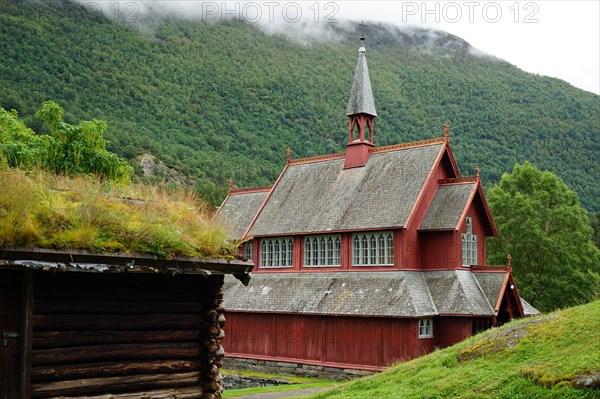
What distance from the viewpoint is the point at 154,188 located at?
1348cm

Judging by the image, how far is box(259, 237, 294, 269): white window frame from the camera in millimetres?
Answer: 35875

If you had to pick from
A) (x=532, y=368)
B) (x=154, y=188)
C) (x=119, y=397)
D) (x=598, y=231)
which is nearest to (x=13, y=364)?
(x=119, y=397)

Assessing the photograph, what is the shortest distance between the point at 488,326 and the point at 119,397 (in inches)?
814

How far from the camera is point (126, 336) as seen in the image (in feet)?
40.4

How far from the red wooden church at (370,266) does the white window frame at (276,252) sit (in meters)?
0.06

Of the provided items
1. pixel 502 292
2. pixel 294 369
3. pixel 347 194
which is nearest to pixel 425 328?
pixel 502 292

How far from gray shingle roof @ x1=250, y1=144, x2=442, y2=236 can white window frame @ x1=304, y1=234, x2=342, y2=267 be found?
1.90 ft

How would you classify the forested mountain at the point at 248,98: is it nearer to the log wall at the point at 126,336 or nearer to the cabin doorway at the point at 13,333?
the log wall at the point at 126,336

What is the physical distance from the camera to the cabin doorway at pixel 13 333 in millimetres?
10812

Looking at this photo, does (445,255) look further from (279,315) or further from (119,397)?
(119,397)

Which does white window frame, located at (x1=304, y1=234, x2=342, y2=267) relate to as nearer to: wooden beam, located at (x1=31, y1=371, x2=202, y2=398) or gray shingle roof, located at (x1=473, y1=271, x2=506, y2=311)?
gray shingle roof, located at (x1=473, y1=271, x2=506, y2=311)

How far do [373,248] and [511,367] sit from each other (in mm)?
15728

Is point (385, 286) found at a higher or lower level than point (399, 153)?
lower

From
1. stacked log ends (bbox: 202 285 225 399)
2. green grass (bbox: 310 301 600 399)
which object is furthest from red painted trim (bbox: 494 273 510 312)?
stacked log ends (bbox: 202 285 225 399)
